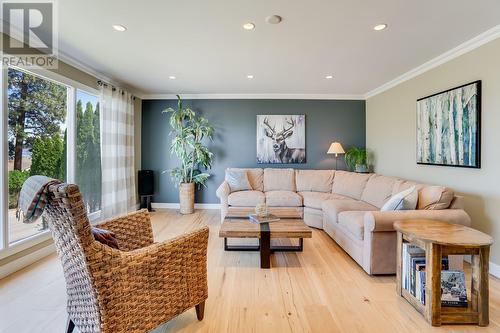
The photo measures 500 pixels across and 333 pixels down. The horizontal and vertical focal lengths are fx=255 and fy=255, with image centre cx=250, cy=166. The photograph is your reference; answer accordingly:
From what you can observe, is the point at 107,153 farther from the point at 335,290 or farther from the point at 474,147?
the point at 474,147

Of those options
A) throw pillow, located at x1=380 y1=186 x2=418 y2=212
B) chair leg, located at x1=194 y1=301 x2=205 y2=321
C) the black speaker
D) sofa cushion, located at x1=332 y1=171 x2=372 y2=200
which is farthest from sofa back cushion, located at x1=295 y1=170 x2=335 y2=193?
chair leg, located at x1=194 y1=301 x2=205 y2=321

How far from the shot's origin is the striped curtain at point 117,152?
13.7ft

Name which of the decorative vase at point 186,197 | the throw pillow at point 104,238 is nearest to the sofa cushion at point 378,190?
the decorative vase at point 186,197

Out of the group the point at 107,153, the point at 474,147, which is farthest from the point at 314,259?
the point at 107,153

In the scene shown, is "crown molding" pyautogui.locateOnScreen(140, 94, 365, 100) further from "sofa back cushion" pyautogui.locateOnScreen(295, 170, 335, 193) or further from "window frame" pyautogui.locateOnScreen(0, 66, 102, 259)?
"window frame" pyautogui.locateOnScreen(0, 66, 102, 259)

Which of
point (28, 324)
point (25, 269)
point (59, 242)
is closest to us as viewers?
point (59, 242)

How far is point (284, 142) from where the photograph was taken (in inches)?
215

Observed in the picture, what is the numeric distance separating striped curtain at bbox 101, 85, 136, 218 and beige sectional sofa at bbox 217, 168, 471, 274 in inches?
71.4

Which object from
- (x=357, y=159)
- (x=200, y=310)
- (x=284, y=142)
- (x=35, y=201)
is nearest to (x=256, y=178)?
(x=284, y=142)

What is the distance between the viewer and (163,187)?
18.3 ft

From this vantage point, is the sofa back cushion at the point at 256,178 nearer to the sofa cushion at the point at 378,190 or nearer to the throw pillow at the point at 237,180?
the throw pillow at the point at 237,180

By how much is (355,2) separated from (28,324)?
137 inches

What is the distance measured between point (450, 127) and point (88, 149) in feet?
16.6

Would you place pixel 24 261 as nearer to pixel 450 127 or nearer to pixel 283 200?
pixel 283 200
